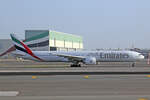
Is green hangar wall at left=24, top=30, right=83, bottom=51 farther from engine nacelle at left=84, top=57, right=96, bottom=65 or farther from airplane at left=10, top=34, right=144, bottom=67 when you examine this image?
engine nacelle at left=84, top=57, right=96, bottom=65

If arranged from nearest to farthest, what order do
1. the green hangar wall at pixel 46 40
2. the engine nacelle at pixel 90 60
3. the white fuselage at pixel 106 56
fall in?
the engine nacelle at pixel 90 60, the white fuselage at pixel 106 56, the green hangar wall at pixel 46 40

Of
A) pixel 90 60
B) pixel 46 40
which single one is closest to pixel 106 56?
pixel 90 60

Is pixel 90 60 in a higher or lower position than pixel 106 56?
lower

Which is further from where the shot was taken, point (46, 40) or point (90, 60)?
point (46, 40)

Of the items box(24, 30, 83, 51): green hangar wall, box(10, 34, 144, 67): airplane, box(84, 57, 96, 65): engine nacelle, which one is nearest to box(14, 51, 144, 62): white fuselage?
box(10, 34, 144, 67): airplane

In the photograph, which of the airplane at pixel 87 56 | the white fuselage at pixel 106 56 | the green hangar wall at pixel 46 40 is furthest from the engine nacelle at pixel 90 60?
the green hangar wall at pixel 46 40

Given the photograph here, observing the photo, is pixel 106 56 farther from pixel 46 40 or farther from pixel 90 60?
pixel 46 40

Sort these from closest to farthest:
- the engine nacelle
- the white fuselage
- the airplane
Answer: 1. the engine nacelle
2. the airplane
3. the white fuselage

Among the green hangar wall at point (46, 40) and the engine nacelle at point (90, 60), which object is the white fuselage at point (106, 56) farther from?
the green hangar wall at point (46, 40)

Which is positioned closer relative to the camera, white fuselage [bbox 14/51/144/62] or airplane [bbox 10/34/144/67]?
airplane [bbox 10/34/144/67]
